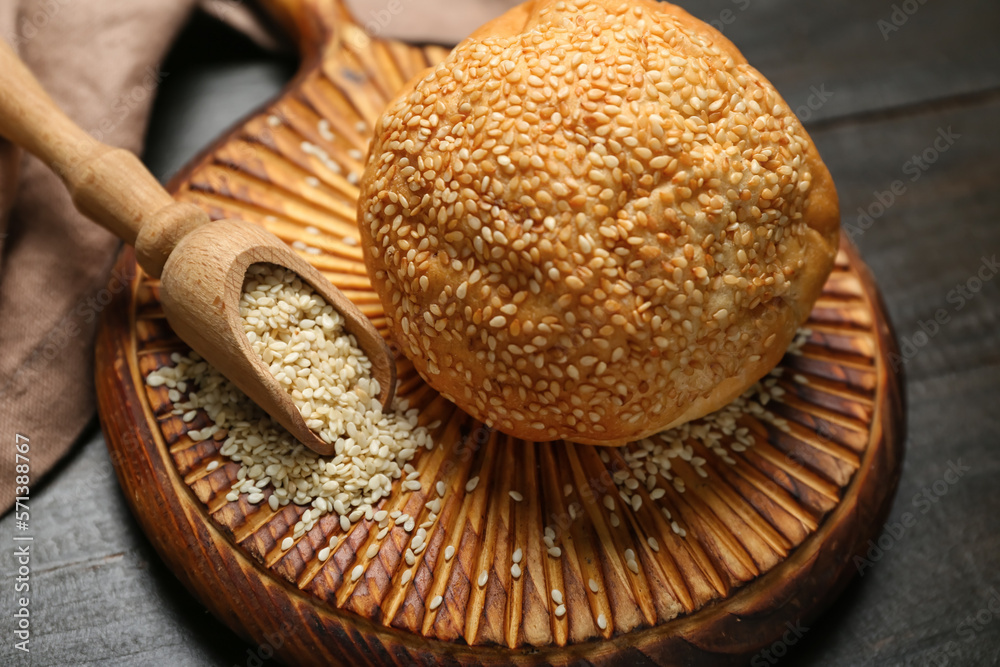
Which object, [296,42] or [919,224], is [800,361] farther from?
[296,42]

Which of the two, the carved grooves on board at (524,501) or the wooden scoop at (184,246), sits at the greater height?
the wooden scoop at (184,246)

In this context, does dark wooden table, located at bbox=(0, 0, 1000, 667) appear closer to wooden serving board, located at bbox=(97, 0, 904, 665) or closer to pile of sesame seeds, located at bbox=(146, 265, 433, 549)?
wooden serving board, located at bbox=(97, 0, 904, 665)

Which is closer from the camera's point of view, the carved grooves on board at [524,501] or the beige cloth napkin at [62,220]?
the carved grooves on board at [524,501]

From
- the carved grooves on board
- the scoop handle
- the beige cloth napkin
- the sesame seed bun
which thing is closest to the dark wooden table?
the beige cloth napkin

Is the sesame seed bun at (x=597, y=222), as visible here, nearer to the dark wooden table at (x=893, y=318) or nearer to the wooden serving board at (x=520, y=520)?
the wooden serving board at (x=520, y=520)

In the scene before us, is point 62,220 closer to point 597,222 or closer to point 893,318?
point 597,222

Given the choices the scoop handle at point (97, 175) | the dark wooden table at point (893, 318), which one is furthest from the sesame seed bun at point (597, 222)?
the dark wooden table at point (893, 318)
